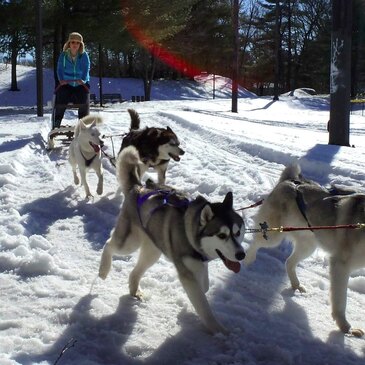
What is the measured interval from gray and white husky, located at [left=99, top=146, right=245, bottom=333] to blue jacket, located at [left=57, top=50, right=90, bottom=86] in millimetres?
5402

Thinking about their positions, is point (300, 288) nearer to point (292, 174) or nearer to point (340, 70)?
point (292, 174)

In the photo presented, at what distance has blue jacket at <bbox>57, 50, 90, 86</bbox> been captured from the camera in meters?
8.95

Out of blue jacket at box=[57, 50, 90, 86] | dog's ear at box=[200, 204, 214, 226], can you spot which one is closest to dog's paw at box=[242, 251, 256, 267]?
dog's ear at box=[200, 204, 214, 226]

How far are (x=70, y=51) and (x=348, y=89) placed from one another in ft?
16.9

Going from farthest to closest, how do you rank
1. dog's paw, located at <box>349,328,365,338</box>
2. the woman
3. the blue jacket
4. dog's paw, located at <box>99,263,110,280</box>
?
1. the blue jacket
2. the woman
3. dog's paw, located at <box>99,263,110,280</box>
4. dog's paw, located at <box>349,328,365,338</box>

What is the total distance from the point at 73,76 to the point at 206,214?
266 inches

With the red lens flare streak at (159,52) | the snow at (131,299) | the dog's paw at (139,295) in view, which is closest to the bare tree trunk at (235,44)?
the red lens flare streak at (159,52)

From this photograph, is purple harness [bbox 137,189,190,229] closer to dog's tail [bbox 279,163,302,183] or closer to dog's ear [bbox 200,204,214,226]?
dog's ear [bbox 200,204,214,226]

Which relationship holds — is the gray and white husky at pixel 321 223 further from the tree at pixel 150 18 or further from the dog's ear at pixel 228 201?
the tree at pixel 150 18

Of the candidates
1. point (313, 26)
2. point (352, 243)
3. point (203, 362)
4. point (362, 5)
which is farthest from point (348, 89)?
point (313, 26)

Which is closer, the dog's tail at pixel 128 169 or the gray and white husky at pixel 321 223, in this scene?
the gray and white husky at pixel 321 223

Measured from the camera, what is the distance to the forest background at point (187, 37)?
2073 centimetres

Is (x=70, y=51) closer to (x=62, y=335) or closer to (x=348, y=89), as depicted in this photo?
(x=348, y=89)

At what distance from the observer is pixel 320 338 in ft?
10.6
